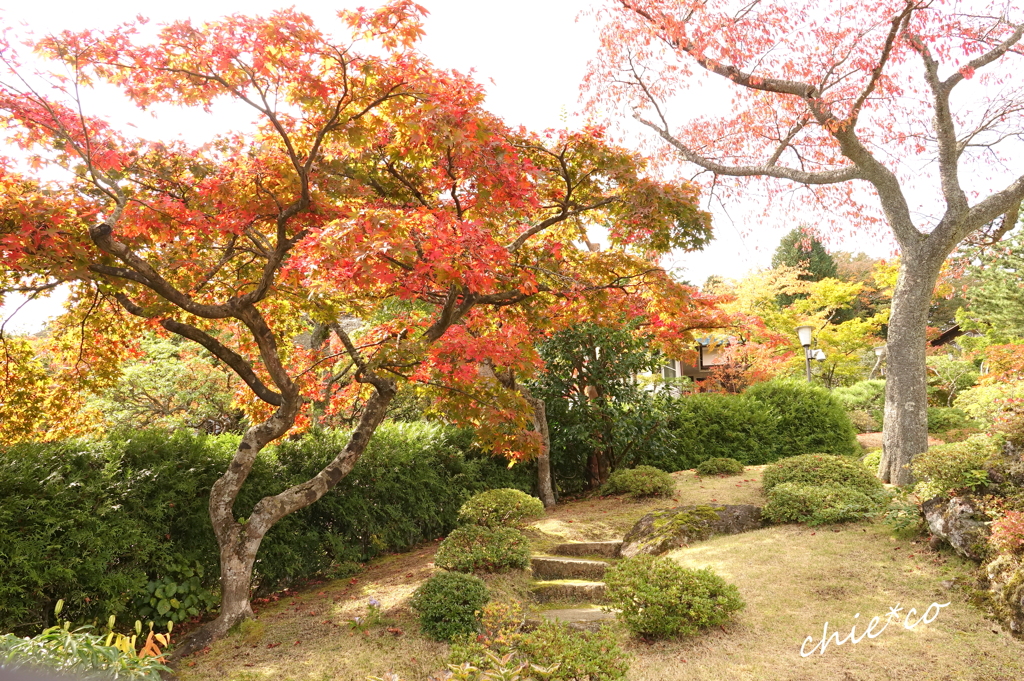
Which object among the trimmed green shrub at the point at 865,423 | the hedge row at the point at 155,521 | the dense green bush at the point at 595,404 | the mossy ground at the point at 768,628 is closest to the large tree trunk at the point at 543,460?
the dense green bush at the point at 595,404

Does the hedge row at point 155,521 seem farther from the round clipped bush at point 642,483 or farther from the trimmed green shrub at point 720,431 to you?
the trimmed green shrub at point 720,431

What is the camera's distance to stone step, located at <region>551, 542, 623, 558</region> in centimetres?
844

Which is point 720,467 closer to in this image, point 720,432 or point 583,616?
point 720,432

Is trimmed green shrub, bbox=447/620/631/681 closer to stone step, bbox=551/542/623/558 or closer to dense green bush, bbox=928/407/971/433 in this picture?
stone step, bbox=551/542/623/558

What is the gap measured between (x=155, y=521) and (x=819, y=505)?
789cm

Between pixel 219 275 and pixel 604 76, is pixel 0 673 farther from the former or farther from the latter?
pixel 604 76

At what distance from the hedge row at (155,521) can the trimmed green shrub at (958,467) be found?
21.4ft

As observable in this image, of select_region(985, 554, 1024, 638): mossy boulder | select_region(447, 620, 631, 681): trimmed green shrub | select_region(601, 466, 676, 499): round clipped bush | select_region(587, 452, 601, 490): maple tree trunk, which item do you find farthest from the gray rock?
select_region(587, 452, 601, 490): maple tree trunk

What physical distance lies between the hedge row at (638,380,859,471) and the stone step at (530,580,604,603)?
7322mm

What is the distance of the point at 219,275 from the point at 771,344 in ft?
54.6

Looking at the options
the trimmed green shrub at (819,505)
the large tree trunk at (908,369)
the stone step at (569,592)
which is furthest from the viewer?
the large tree trunk at (908,369)

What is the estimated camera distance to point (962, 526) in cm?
661

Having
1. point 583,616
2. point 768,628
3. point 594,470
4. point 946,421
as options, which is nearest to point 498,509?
point 583,616

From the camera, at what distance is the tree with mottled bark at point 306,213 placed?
5586 millimetres
